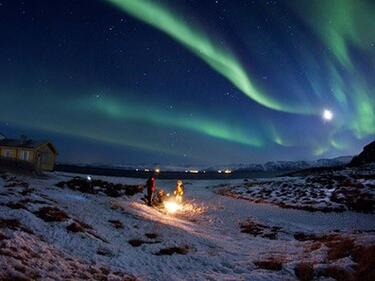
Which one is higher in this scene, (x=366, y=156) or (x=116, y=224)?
(x=366, y=156)

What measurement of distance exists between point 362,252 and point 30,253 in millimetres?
10783

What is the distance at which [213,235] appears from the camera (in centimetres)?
2130

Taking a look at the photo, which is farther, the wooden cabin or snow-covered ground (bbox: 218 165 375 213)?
the wooden cabin

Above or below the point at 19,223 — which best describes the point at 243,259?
below

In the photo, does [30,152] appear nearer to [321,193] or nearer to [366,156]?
[321,193]

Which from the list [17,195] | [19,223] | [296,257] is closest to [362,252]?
[296,257]

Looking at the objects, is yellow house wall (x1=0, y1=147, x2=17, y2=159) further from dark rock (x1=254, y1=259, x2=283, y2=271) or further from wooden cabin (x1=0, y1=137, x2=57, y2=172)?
dark rock (x1=254, y1=259, x2=283, y2=271)

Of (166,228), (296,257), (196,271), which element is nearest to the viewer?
(196,271)

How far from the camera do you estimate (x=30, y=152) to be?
195ft

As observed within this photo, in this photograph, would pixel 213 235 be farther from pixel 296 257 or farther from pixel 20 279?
pixel 20 279

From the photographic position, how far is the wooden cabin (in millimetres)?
59000

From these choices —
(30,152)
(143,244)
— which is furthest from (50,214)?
(30,152)

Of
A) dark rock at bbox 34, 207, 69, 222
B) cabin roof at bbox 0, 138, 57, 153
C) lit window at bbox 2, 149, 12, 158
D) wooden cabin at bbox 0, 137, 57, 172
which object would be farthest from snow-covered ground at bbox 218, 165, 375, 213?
lit window at bbox 2, 149, 12, 158

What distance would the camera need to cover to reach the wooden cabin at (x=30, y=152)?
194 ft
